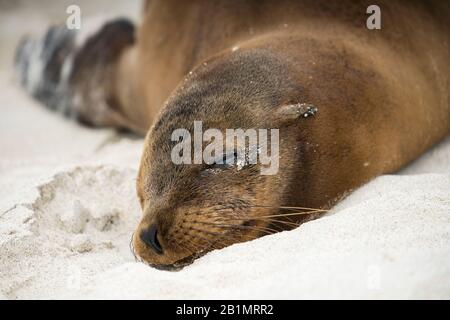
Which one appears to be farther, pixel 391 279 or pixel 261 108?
pixel 261 108

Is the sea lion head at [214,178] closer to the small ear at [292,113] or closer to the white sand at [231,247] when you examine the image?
the small ear at [292,113]

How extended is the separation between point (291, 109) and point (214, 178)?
0.47 metres

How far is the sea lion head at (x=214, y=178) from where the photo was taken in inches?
109

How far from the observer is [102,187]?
372 centimetres

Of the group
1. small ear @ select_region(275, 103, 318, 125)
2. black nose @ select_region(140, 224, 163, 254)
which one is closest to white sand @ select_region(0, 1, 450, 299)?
black nose @ select_region(140, 224, 163, 254)

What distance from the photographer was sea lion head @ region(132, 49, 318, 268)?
278 centimetres

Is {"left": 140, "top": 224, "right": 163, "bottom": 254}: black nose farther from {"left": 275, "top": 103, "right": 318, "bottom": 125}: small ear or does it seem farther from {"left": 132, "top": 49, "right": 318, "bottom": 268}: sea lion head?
{"left": 275, "top": 103, "right": 318, "bottom": 125}: small ear

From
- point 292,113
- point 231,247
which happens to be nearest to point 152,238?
point 231,247

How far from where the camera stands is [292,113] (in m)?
3.00

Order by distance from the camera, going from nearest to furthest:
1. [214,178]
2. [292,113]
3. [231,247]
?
[231,247] → [214,178] → [292,113]

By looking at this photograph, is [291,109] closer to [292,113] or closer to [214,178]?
[292,113]
